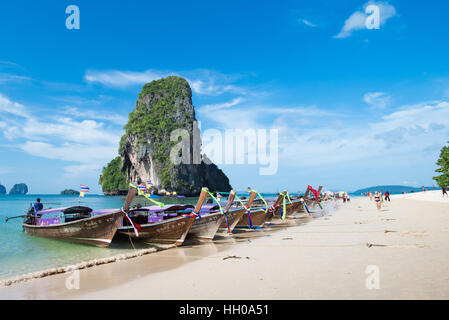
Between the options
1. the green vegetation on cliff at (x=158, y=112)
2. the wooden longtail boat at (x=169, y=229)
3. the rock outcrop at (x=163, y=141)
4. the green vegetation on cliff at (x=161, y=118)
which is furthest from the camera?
the green vegetation on cliff at (x=158, y=112)

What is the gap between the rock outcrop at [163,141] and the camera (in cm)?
8488

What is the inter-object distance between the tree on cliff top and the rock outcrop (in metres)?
62.3

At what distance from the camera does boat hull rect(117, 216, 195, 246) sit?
35.0ft

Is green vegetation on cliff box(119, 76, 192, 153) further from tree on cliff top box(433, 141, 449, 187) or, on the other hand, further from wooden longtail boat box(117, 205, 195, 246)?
wooden longtail boat box(117, 205, 195, 246)

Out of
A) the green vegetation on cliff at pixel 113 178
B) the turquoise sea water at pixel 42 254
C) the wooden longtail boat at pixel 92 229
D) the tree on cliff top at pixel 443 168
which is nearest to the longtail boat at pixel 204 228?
the turquoise sea water at pixel 42 254

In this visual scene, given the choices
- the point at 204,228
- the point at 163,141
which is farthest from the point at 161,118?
the point at 204,228

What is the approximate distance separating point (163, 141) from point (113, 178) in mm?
38004

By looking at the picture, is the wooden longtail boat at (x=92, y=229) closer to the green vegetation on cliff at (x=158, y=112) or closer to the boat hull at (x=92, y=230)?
the boat hull at (x=92, y=230)

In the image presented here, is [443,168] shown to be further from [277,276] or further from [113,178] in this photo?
[113,178]

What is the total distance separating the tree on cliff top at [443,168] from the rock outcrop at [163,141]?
62291 mm

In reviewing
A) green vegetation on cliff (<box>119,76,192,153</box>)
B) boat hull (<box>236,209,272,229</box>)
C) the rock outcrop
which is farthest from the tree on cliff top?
green vegetation on cliff (<box>119,76,192,153</box>)

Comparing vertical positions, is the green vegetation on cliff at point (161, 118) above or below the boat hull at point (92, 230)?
above

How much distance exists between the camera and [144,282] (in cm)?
608
